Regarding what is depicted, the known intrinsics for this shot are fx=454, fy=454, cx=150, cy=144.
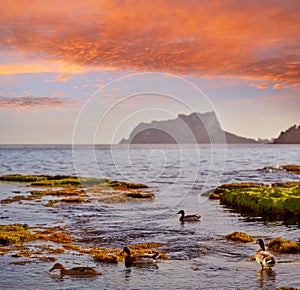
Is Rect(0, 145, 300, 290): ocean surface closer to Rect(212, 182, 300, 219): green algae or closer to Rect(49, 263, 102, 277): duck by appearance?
Rect(49, 263, 102, 277): duck

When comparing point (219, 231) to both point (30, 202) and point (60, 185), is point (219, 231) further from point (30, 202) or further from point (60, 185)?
point (60, 185)

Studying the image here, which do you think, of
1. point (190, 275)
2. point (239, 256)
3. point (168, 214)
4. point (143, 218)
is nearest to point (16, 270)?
point (190, 275)

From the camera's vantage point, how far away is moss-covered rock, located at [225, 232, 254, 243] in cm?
2965

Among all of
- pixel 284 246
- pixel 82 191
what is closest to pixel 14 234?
pixel 284 246

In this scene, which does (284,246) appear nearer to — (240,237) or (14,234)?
(240,237)

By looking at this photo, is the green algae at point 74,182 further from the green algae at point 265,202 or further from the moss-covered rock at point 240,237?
the moss-covered rock at point 240,237

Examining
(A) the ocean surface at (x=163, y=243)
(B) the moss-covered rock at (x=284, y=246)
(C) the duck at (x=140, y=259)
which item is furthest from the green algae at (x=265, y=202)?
Result: (C) the duck at (x=140, y=259)

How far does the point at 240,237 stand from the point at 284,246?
358 cm

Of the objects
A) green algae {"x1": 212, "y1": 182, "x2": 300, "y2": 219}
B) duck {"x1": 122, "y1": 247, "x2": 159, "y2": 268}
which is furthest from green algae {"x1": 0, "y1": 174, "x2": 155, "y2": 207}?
duck {"x1": 122, "y1": 247, "x2": 159, "y2": 268}

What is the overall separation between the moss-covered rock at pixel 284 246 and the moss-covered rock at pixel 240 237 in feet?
6.45

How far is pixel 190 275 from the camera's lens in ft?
72.6

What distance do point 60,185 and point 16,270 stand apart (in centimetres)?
5120

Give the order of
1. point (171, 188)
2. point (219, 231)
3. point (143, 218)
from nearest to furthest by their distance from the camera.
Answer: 1. point (219, 231)
2. point (143, 218)
3. point (171, 188)

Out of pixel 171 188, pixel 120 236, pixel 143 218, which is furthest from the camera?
pixel 171 188
